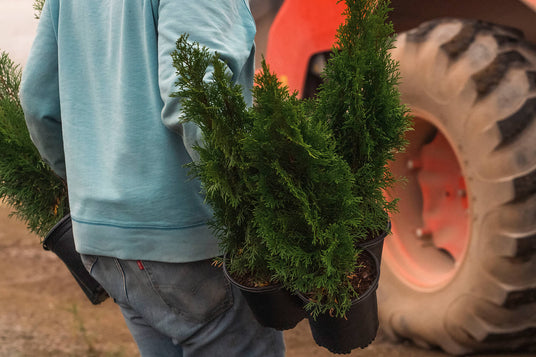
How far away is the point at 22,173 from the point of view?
1.55 m

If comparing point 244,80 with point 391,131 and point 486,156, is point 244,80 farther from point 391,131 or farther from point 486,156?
point 486,156

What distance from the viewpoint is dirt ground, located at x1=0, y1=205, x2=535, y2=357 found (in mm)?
2342

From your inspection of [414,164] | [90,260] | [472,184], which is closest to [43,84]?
[90,260]

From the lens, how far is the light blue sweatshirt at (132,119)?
1.04 meters

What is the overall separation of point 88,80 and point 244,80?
385 millimetres

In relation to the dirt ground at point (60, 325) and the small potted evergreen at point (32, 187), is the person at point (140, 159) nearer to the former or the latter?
the small potted evergreen at point (32, 187)

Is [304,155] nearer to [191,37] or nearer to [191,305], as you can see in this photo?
[191,37]

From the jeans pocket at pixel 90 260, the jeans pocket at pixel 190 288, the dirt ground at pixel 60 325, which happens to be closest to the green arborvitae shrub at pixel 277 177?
the jeans pocket at pixel 190 288

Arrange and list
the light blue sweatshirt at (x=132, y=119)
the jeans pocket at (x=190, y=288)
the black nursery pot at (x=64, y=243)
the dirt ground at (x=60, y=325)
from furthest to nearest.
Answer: the dirt ground at (x=60, y=325) → the black nursery pot at (x=64, y=243) → the jeans pocket at (x=190, y=288) → the light blue sweatshirt at (x=132, y=119)

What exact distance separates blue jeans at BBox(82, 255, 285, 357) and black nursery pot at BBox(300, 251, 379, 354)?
0.73ft

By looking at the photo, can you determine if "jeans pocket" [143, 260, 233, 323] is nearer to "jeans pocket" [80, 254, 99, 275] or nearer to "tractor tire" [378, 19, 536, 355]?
"jeans pocket" [80, 254, 99, 275]

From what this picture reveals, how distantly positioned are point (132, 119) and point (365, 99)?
1.67ft

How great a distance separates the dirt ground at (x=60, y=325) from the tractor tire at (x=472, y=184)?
28 cm

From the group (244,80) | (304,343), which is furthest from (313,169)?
(304,343)
